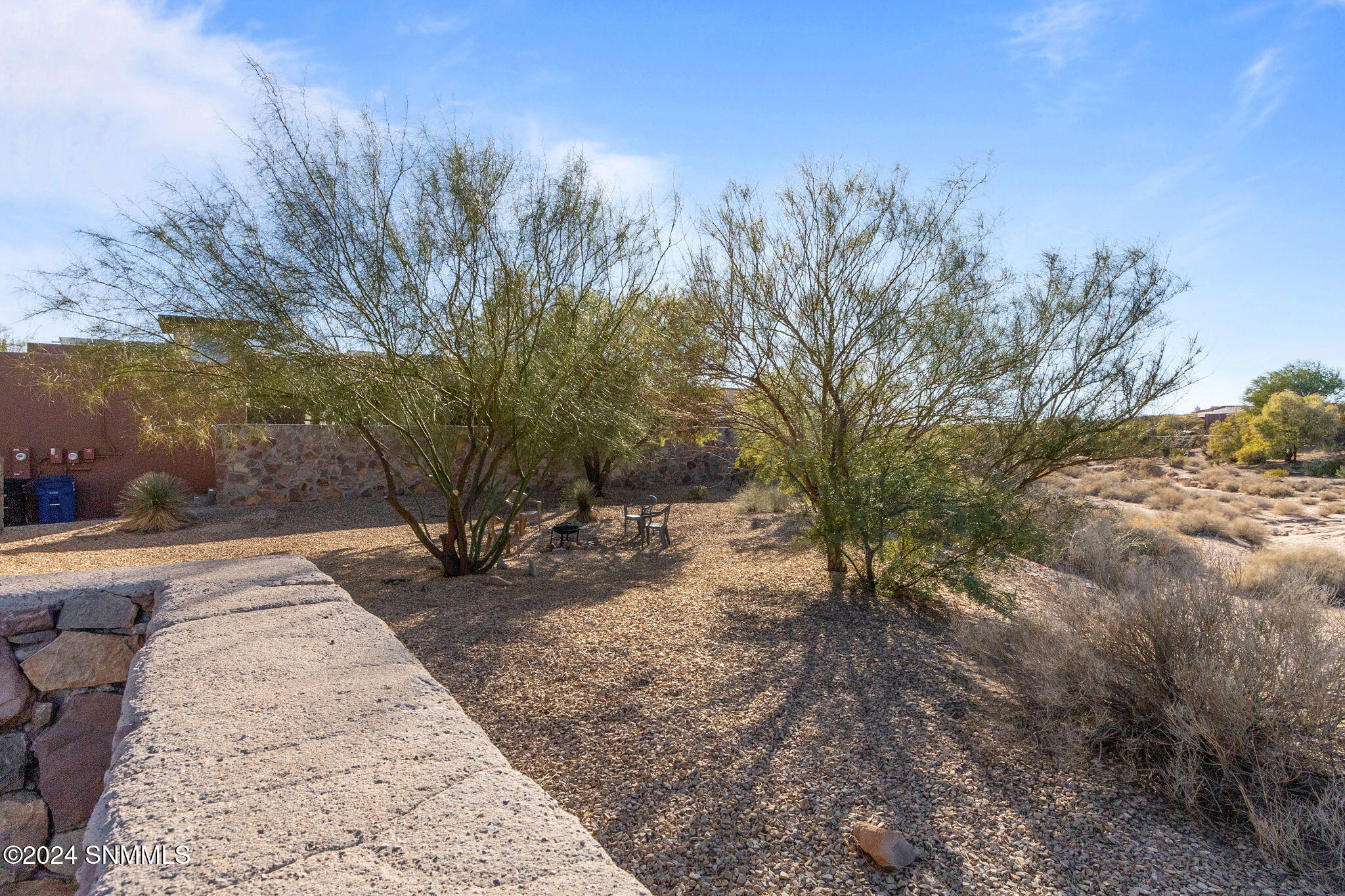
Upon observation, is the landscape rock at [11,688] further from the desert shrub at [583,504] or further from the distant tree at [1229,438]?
the distant tree at [1229,438]

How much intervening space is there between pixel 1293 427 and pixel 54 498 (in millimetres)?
38423

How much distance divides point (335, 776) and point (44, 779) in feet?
9.16

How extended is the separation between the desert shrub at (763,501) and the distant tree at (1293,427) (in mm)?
25678

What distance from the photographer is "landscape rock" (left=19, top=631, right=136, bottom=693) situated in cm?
372

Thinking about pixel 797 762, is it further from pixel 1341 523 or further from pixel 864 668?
pixel 1341 523

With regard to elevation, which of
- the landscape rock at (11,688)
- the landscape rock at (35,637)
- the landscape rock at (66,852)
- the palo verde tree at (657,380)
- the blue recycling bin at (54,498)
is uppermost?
the palo verde tree at (657,380)

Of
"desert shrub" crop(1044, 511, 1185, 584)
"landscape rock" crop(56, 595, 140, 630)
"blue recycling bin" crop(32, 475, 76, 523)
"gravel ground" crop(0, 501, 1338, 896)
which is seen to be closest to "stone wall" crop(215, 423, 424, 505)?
"blue recycling bin" crop(32, 475, 76, 523)

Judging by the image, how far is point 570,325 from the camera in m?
7.26

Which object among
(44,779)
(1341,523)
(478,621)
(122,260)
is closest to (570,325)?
(478,621)

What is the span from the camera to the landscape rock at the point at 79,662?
372 centimetres

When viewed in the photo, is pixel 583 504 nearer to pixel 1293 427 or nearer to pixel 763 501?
pixel 763 501

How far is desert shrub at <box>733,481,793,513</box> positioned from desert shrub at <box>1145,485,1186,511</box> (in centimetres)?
1091

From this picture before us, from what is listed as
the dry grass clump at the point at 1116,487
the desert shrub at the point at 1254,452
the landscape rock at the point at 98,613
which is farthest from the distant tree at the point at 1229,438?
the landscape rock at the point at 98,613

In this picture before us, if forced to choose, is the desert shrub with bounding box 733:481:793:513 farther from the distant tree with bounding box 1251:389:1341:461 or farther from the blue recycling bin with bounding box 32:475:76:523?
the distant tree with bounding box 1251:389:1341:461
